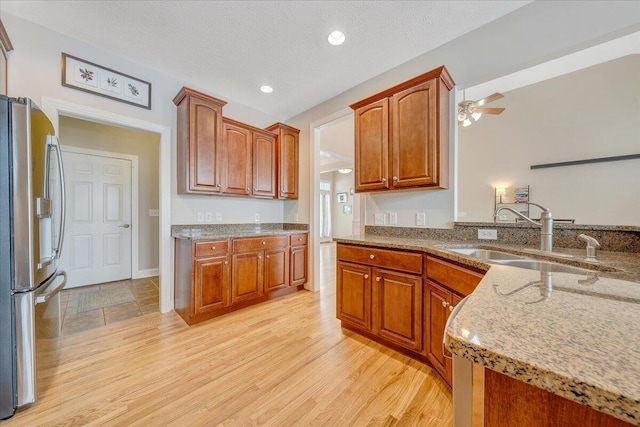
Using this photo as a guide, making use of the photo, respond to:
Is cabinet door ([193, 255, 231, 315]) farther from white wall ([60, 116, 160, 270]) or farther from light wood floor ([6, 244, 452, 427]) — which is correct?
white wall ([60, 116, 160, 270])

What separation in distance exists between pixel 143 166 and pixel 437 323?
16.2ft

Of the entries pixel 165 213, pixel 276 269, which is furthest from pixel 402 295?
pixel 165 213

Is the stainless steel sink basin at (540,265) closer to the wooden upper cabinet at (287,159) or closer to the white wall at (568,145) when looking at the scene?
the wooden upper cabinet at (287,159)

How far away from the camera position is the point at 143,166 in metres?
4.26

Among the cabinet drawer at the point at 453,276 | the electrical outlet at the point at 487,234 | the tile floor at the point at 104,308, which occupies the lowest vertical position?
the tile floor at the point at 104,308

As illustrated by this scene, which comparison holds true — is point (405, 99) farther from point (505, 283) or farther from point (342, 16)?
point (505, 283)

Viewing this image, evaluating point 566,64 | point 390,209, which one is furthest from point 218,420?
point 566,64

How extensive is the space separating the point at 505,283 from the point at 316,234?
2.88 metres

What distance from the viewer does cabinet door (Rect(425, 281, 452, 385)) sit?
158 cm

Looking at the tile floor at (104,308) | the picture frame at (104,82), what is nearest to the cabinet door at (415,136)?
the picture frame at (104,82)

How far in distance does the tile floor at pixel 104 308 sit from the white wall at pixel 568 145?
5.98 meters

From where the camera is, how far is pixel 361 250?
2.21m

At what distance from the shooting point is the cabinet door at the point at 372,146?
237 cm

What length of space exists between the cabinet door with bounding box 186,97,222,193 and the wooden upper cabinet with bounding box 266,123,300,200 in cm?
90
